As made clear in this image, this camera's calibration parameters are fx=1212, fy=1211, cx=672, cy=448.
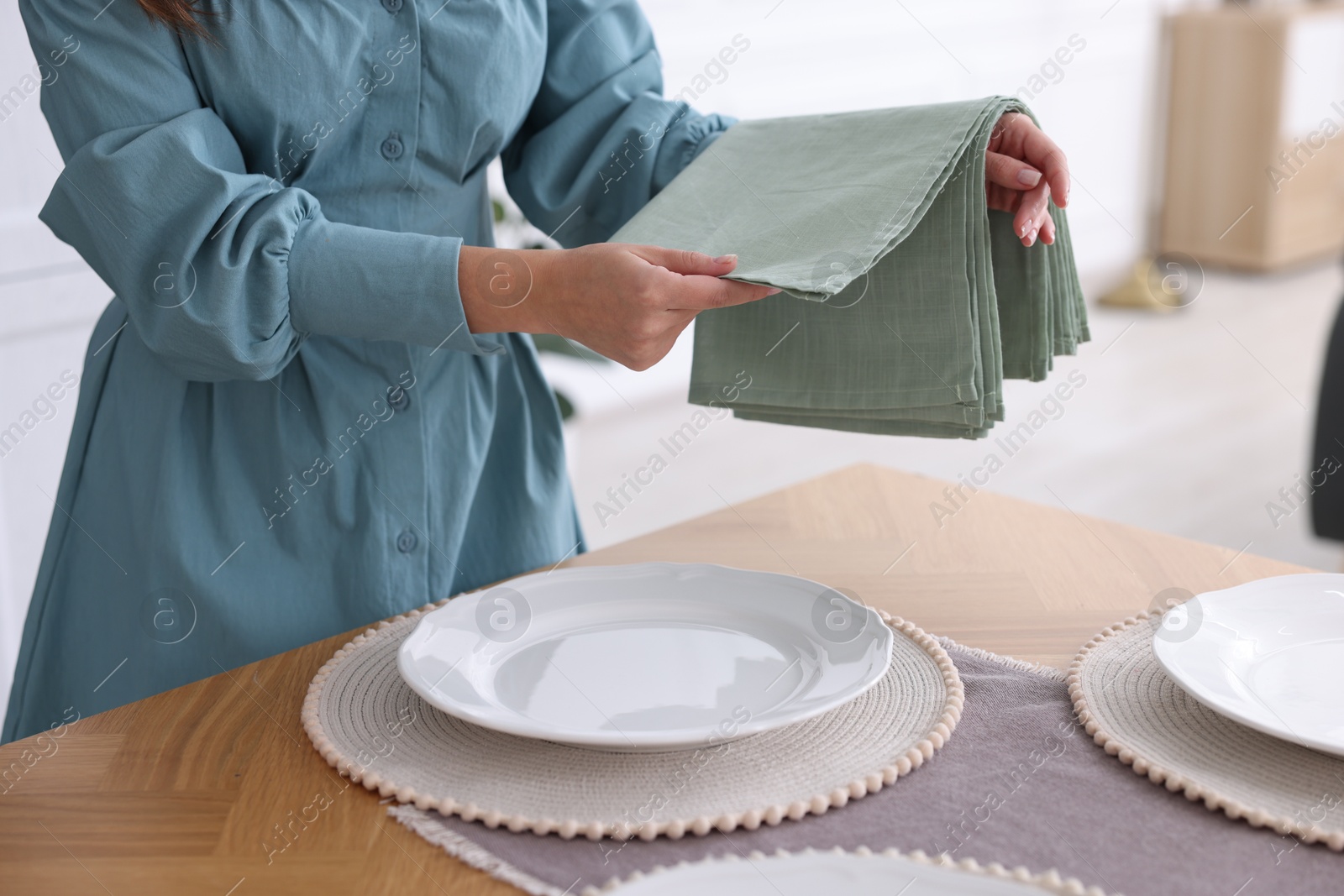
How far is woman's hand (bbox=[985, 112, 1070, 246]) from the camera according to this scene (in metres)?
0.80

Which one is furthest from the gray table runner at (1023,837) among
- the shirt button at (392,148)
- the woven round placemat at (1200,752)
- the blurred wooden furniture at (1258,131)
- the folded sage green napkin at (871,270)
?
the blurred wooden furniture at (1258,131)

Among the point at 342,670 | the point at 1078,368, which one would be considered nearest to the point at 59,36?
the point at 342,670

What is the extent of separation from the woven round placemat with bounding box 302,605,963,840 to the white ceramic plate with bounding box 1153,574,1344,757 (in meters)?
0.13

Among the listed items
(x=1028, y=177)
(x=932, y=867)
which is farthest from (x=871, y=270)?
(x=932, y=867)

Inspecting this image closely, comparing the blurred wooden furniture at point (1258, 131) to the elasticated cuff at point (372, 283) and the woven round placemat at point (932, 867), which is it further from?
the woven round placemat at point (932, 867)

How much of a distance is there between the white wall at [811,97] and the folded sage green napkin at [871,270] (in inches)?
53.5

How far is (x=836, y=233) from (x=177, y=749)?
1.55ft

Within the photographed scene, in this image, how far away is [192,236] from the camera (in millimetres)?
742

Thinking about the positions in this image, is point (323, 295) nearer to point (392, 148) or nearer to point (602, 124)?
point (392, 148)

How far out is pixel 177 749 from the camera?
0.67 meters

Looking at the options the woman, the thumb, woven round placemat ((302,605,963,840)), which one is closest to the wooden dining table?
woven round placemat ((302,605,963,840))

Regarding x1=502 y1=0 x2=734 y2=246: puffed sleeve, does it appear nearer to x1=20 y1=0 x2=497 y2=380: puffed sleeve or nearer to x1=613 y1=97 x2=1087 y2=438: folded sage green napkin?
x1=613 y1=97 x2=1087 y2=438: folded sage green napkin

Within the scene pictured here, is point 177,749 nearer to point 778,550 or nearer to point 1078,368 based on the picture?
point 778,550

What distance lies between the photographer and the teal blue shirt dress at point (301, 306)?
0.76 metres
